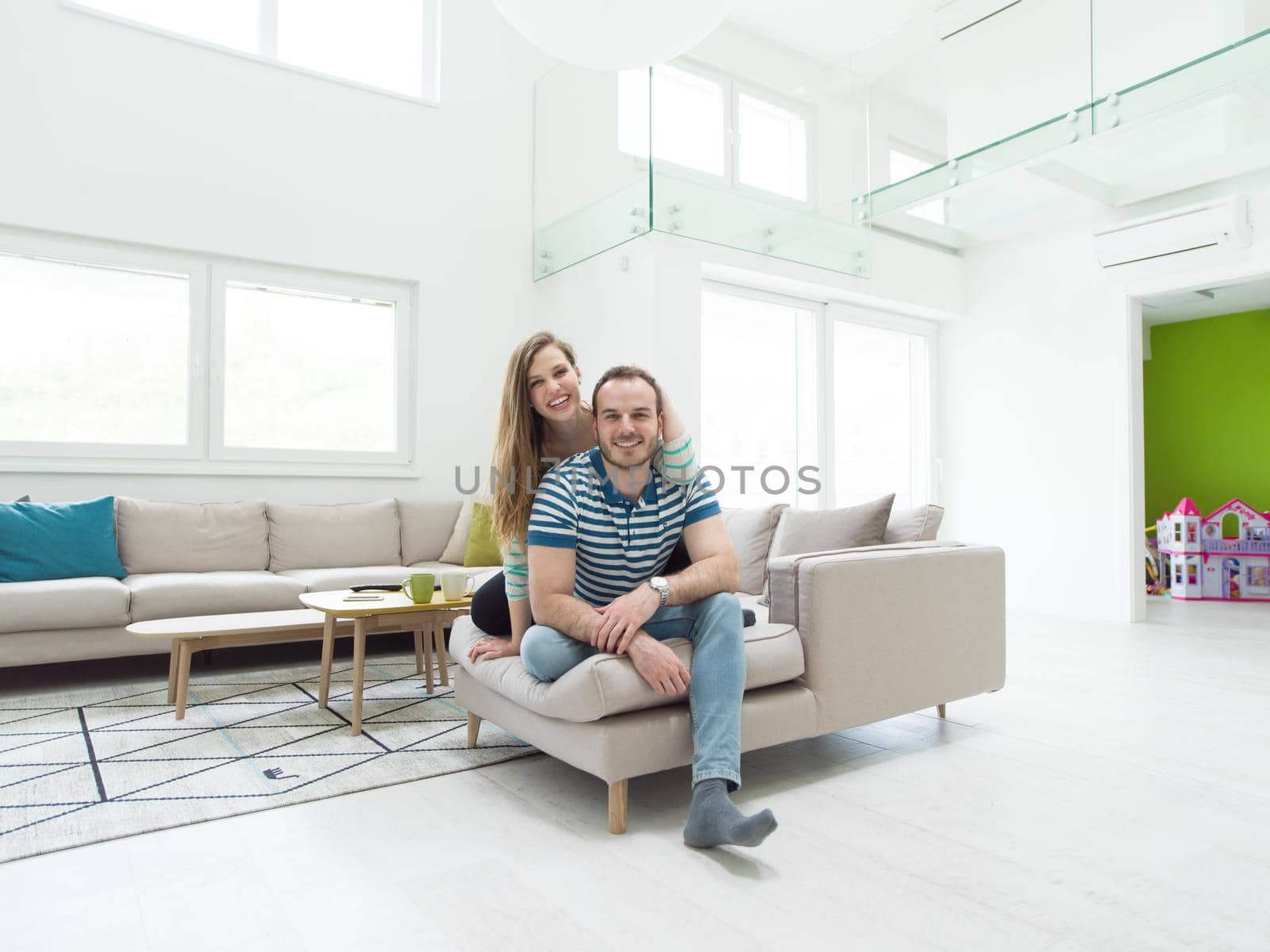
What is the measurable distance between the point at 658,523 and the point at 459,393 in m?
3.29

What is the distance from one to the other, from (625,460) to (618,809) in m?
0.78

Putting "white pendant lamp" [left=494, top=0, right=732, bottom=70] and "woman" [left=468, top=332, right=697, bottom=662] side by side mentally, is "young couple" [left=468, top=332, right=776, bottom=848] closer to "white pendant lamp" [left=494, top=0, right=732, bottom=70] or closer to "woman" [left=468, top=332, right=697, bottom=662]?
"woman" [left=468, top=332, right=697, bottom=662]

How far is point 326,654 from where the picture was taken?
2820 millimetres

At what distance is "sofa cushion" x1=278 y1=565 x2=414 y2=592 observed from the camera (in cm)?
368

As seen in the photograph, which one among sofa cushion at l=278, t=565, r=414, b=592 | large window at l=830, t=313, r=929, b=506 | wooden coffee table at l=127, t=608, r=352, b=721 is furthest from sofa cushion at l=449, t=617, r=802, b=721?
large window at l=830, t=313, r=929, b=506

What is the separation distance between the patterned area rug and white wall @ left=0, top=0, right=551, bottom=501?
155 cm

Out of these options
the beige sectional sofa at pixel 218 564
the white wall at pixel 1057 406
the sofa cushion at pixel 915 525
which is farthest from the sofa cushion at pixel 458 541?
the white wall at pixel 1057 406

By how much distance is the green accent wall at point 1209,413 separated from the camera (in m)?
6.63

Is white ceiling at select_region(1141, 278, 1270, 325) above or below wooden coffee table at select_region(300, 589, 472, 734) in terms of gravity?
above

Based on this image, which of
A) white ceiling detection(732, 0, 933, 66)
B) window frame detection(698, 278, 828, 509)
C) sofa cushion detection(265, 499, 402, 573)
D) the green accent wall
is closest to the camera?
sofa cushion detection(265, 499, 402, 573)

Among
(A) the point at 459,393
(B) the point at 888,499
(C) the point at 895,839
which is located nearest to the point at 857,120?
(A) the point at 459,393

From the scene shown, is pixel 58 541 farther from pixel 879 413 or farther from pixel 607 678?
pixel 879 413

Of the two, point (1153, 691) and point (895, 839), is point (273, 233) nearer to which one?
point (895, 839)

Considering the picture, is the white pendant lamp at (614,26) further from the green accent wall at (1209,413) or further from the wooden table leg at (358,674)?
the green accent wall at (1209,413)
